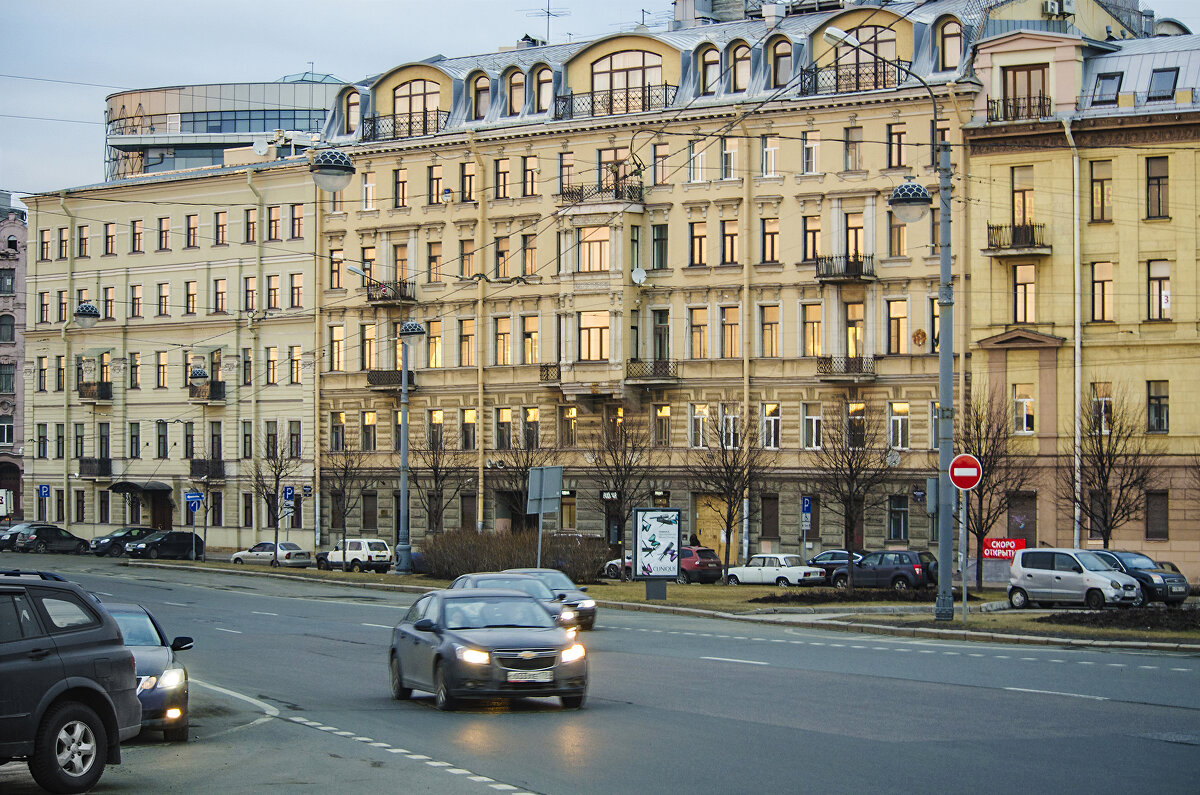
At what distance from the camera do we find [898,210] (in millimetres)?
29609

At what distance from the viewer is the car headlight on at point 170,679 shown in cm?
1598

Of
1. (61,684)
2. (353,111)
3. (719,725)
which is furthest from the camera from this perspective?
(353,111)

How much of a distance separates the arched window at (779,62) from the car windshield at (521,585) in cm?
3506

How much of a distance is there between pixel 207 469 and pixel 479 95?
21662 mm

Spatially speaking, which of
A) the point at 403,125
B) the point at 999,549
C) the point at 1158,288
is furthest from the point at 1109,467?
the point at 403,125

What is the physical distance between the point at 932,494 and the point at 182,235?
53308 millimetres

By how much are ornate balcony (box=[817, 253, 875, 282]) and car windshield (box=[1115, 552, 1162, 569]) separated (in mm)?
18490

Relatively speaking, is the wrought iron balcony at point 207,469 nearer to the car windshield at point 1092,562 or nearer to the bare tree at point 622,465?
the bare tree at point 622,465

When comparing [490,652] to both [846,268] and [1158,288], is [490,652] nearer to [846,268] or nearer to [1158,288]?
[1158,288]

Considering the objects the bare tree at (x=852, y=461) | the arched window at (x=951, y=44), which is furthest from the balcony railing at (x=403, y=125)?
the bare tree at (x=852, y=461)

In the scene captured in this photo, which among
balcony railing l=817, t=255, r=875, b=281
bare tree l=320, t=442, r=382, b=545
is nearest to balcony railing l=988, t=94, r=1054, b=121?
balcony railing l=817, t=255, r=875, b=281

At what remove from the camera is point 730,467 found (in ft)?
177

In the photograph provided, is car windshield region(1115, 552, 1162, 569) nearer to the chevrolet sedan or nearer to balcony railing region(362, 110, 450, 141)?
the chevrolet sedan

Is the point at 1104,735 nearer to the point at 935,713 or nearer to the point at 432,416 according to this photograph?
the point at 935,713
